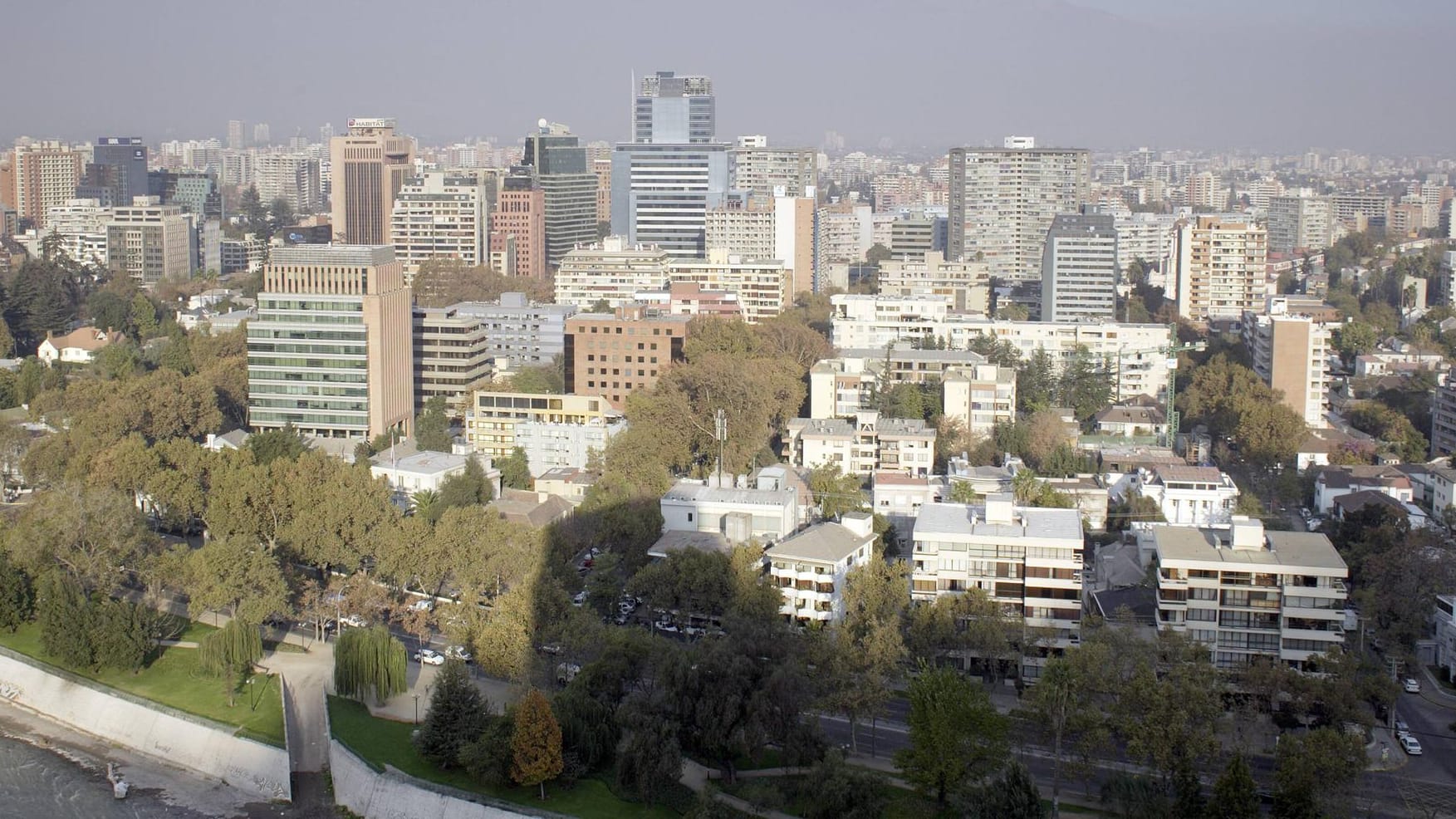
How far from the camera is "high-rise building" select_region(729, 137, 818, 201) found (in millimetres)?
39719

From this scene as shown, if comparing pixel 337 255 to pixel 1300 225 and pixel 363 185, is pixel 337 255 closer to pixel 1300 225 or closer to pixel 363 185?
pixel 363 185

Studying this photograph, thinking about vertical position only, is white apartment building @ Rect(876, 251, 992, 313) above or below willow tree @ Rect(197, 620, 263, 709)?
above

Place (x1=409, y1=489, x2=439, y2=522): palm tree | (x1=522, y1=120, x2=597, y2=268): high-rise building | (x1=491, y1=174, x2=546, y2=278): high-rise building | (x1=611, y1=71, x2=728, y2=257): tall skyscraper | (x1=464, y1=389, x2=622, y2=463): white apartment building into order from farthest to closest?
(x1=522, y1=120, x2=597, y2=268): high-rise building → (x1=611, y1=71, x2=728, y2=257): tall skyscraper → (x1=491, y1=174, x2=546, y2=278): high-rise building → (x1=464, y1=389, x2=622, y2=463): white apartment building → (x1=409, y1=489, x2=439, y2=522): palm tree

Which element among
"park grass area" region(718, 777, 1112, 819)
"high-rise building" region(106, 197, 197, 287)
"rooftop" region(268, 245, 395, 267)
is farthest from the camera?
"high-rise building" region(106, 197, 197, 287)

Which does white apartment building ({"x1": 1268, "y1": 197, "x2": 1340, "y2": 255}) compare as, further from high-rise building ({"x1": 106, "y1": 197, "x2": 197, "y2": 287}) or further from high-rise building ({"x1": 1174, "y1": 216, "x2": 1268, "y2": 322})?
high-rise building ({"x1": 106, "y1": 197, "x2": 197, "y2": 287})

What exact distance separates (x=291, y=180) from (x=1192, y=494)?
49.8m

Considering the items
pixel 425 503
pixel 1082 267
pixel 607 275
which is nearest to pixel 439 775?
pixel 425 503

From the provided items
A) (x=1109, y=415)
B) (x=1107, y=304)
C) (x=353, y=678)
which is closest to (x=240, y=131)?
(x=1107, y=304)

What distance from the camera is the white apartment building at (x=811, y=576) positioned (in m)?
12.2

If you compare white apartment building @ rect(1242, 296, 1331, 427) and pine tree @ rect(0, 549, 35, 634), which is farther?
white apartment building @ rect(1242, 296, 1331, 427)

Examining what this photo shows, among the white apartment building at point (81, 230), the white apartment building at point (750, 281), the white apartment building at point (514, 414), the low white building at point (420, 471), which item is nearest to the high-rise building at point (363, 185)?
the white apartment building at point (81, 230)

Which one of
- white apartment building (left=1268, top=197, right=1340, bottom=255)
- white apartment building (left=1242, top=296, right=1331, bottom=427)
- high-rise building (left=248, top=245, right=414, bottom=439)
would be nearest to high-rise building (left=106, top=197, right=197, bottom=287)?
high-rise building (left=248, top=245, right=414, bottom=439)

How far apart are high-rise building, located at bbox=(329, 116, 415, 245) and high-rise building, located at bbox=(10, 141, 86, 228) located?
9923 millimetres

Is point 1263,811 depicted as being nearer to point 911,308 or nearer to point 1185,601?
point 1185,601
